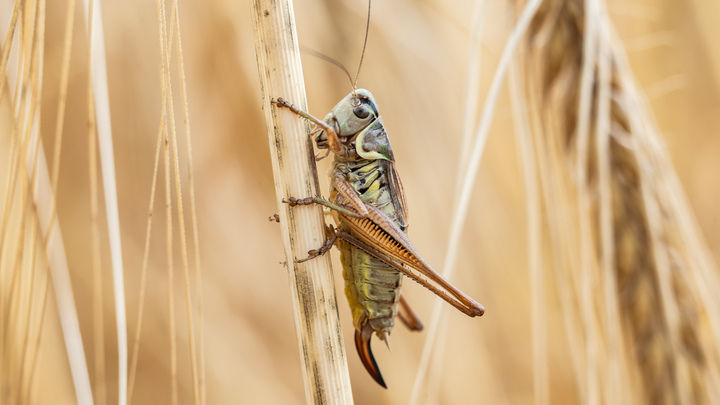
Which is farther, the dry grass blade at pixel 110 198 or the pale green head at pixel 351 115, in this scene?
the pale green head at pixel 351 115

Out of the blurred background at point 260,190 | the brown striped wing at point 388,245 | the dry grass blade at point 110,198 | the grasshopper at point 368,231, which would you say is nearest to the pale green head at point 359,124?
the grasshopper at point 368,231

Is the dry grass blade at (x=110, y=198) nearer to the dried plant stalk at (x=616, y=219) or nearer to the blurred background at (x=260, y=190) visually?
the blurred background at (x=260, y=190)

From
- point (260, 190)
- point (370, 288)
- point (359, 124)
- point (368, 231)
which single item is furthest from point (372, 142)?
point (260, 190)

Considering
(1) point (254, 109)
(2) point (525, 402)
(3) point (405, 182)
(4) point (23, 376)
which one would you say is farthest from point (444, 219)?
(4) point (23, 376)

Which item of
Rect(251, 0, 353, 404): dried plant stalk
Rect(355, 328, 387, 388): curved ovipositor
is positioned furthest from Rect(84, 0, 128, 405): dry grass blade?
Rect(355, 328, 387, 388): curved ovipositor

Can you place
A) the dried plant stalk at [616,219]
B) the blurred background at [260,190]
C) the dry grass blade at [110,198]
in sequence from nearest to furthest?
the dry grass blade at [110,198] < the dried plant stalk at [616,219] < the blurred background at [260,190]

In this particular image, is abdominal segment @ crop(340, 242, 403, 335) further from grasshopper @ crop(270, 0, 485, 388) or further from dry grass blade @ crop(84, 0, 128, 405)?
dry grass blade @ crop(84, 0, 128, 405)

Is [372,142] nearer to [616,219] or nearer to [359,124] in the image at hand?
[359,124]
